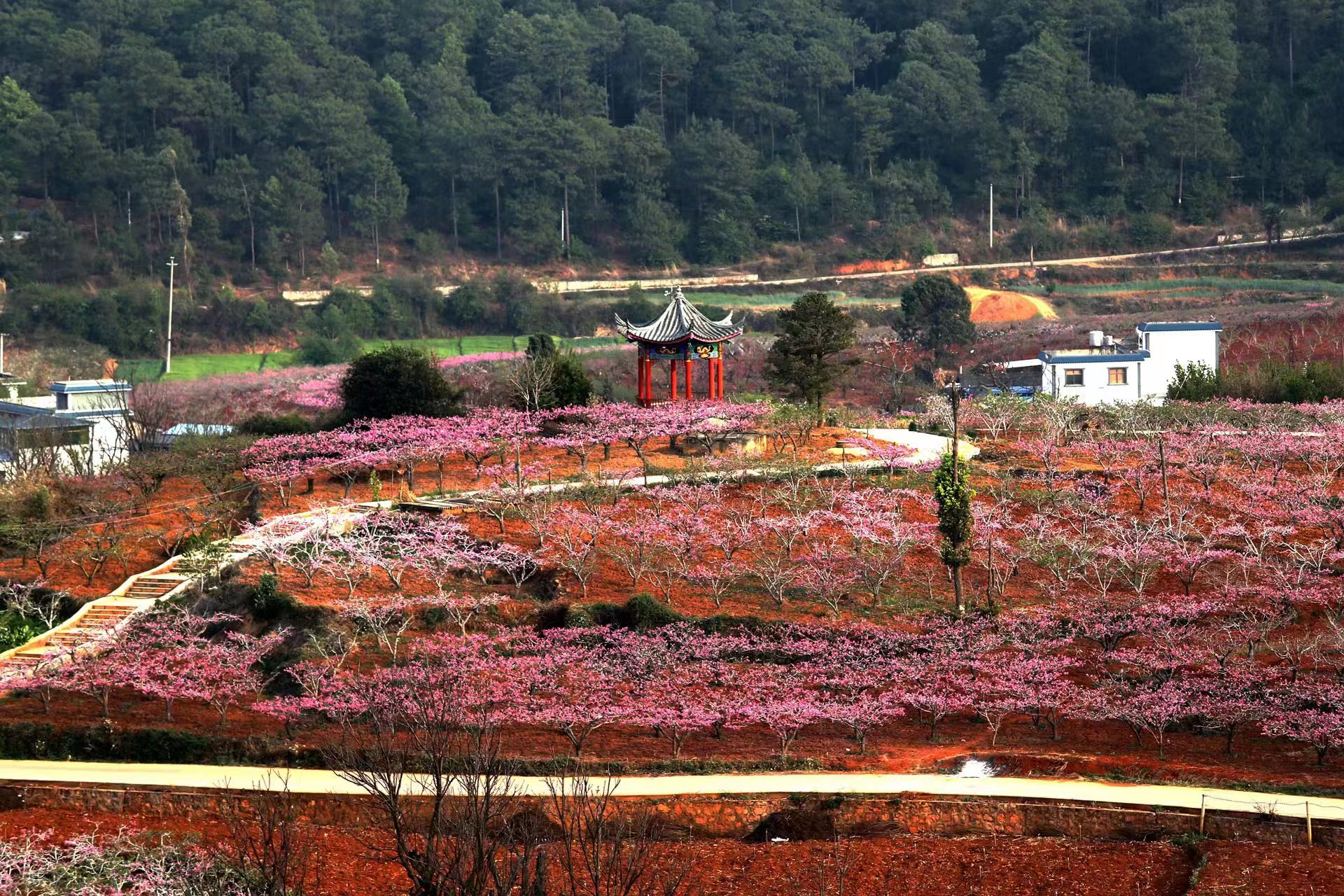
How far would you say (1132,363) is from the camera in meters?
65.3

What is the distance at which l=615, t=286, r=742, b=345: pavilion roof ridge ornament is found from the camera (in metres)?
54.4

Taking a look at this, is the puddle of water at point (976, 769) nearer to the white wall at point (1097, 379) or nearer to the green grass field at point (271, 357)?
the white wall at point (1097, 379)

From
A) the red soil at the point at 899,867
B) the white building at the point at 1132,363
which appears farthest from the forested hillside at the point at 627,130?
the red soil at the point at 899,867

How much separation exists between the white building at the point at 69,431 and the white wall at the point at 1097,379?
104 ft

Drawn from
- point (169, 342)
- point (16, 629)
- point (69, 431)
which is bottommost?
point (16, 629)

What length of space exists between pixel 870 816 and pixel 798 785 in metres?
1.41

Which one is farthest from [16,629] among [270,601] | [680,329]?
[680,329]

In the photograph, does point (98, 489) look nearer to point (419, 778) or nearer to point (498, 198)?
point (419, 778)

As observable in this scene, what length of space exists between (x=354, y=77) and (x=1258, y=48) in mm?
59257

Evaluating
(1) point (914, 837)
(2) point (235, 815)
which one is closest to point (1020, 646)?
(1) point (914, 837)

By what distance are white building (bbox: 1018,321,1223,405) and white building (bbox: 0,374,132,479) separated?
31490 mm

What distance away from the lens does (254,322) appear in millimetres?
94812

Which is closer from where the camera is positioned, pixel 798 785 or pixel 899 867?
pixel 899 867

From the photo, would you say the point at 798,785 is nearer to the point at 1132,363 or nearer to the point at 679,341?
the point at 679,341
